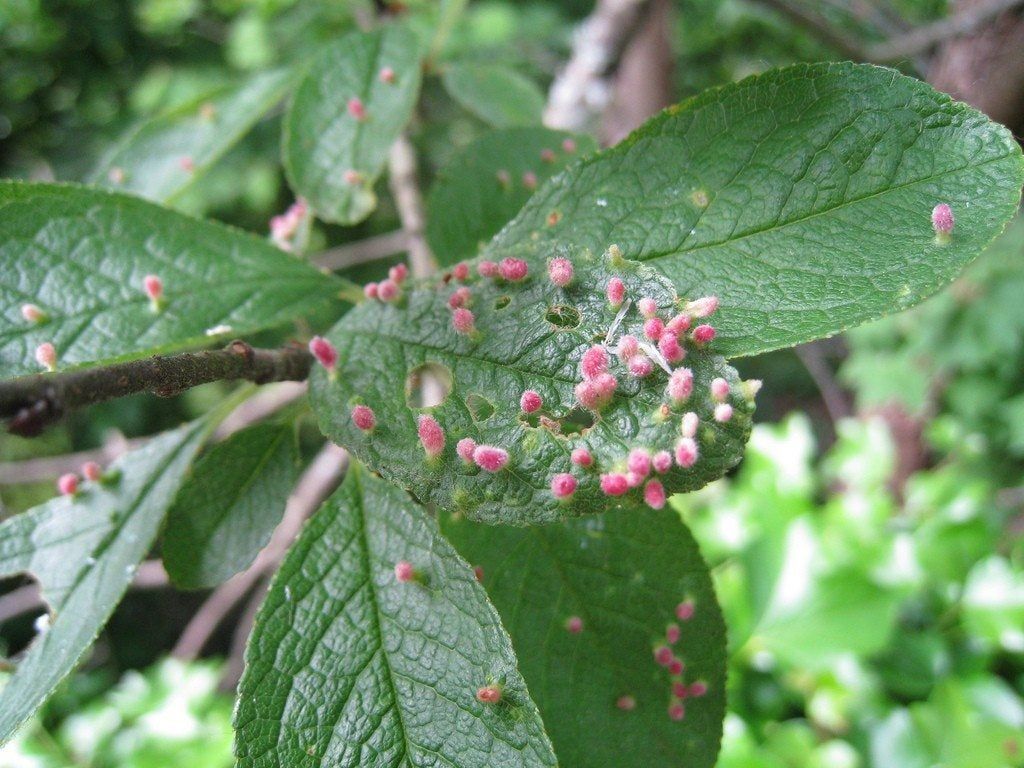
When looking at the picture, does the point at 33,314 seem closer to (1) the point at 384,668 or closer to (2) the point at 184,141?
(1) the point at 384,668

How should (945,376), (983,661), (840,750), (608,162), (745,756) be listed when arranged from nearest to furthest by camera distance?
(608,162), (745,756), (840,750), (983,661), (945,376)

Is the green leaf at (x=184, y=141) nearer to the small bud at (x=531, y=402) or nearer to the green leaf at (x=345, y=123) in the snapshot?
the green leaf at (x=345, y=123)

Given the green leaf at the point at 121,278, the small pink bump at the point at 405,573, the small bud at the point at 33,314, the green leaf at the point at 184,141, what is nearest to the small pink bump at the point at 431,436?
the small pink bump at the point at 405,573

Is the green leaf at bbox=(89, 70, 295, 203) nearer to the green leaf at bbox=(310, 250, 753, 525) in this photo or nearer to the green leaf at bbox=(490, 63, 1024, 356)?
the green leaf at bbox=(310, 250, 753, 525)

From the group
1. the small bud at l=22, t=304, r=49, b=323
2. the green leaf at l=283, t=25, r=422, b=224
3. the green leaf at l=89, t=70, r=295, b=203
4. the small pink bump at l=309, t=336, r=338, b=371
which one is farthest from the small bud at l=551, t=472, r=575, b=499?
the green leaf at l=89, t=70, r=295, b=203

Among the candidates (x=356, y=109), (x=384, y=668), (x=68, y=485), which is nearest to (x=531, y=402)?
(x=384, y=668)

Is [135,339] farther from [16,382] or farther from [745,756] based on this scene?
[745,756]

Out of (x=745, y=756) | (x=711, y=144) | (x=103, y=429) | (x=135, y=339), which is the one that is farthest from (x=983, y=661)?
(x=103, y=429)
